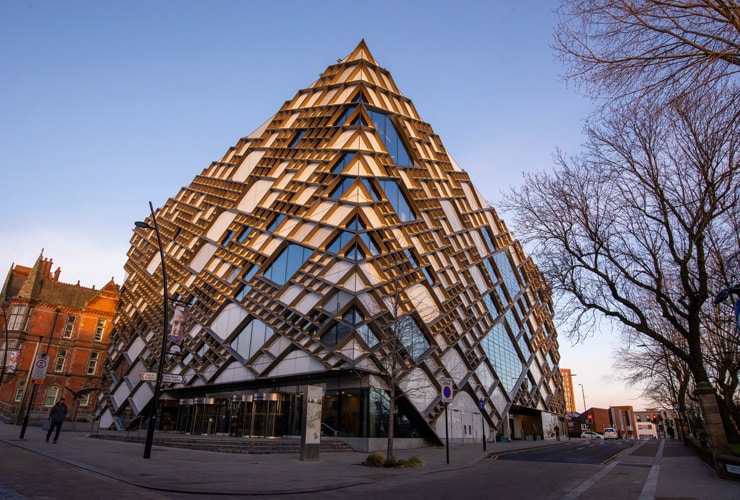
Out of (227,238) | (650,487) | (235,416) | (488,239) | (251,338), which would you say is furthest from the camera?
(488,239)

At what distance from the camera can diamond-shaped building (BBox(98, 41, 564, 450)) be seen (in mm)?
27125

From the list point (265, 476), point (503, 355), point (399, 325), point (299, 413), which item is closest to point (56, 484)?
point (265, 476)

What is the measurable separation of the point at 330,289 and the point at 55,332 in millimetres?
45200

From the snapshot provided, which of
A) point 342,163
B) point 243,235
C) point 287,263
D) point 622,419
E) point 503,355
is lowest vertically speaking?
point 622,419

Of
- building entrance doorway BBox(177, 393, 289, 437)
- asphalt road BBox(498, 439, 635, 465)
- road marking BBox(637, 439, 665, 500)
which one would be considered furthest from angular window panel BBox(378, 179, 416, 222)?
road marking BBox(637, 439, 665, 500)

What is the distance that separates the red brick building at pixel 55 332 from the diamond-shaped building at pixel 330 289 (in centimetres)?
1254

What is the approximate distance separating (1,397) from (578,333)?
2364 inches

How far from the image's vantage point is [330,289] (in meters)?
27.8

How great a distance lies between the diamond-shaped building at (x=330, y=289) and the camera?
89.0 ft

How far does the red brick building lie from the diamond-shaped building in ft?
41.2

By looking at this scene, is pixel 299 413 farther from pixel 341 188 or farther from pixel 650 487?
pixel 650 487

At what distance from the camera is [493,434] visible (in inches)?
1553

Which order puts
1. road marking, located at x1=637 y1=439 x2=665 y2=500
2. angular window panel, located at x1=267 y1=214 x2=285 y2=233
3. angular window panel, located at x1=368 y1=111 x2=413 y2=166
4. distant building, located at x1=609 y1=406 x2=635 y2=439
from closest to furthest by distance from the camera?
road marking, located at x1=637 y1=439 x2=665 y2=500, angular window panel, located at x1=267 y1=214 x2=285 y2=233, angular window panel, located at x1=368 y1=111 x2=413 y2=166, distant building, located at x1=609 y1=406 x2=635 y2=439

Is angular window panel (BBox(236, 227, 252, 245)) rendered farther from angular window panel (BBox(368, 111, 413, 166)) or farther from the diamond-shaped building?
angular window panel (BBox(368, 111, 413, 166))
